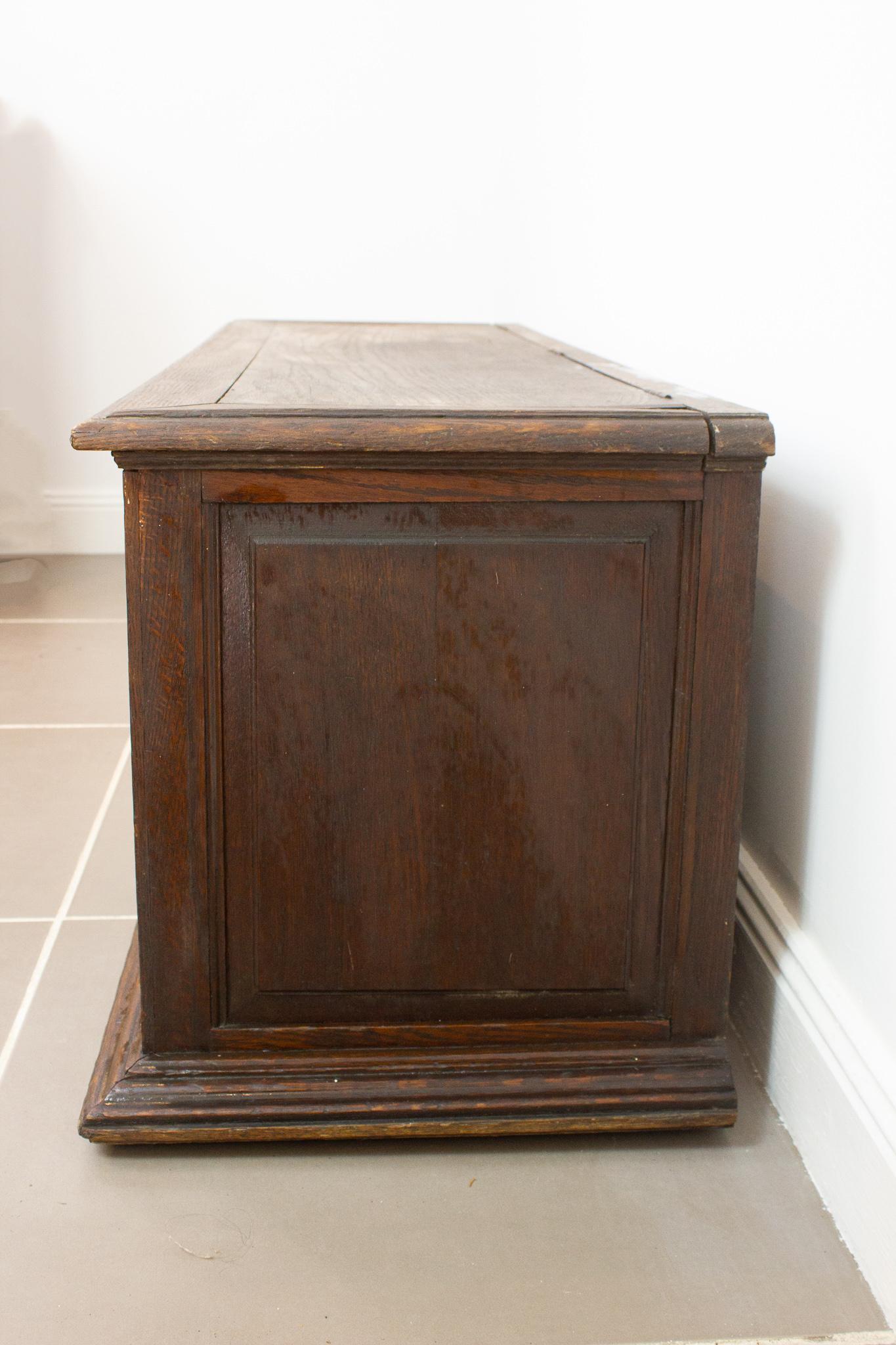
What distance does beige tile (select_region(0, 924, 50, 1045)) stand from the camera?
4.19ft

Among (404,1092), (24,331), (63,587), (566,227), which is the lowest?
(63,587)

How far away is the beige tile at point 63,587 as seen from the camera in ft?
9.07

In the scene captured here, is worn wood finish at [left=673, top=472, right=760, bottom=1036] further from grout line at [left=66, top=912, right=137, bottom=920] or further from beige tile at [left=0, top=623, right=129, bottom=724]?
beige tile at [left=0, top=623, right=129, bottom=724]

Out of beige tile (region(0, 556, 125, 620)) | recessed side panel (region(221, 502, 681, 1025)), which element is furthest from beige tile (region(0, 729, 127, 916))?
beige tile (region(0, 556, 125, 620))

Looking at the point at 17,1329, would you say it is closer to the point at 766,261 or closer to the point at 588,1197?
the point at 588,1197

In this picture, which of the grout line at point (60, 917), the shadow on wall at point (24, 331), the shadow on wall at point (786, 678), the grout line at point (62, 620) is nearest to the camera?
the shadow on wall at point (786, 678)

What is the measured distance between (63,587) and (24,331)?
2.26 feet

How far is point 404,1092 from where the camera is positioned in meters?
1.04

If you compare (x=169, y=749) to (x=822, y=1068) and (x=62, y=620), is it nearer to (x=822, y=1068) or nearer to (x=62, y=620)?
(x=822, y=1068)

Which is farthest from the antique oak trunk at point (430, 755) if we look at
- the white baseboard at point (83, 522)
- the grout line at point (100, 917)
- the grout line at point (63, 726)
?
the white baseboard at point (83, 522)

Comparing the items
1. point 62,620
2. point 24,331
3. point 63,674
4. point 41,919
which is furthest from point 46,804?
point 24,331

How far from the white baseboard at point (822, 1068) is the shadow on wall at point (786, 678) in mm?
40

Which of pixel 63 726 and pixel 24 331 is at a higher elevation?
pixel 24 331

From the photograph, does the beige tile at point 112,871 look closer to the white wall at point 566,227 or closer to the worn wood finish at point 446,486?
the worn wood finish at point 446,486
